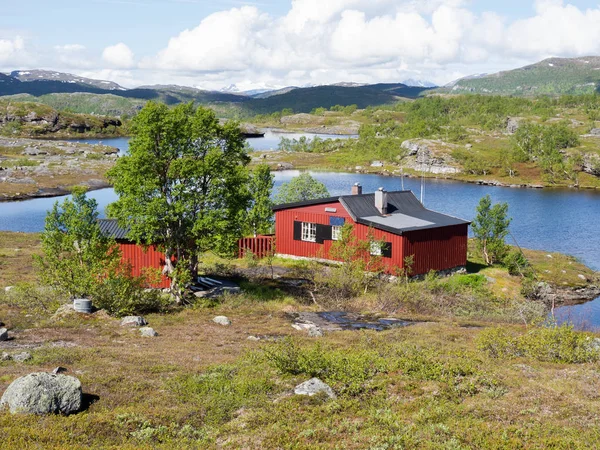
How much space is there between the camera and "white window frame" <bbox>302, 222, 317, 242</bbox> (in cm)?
3847

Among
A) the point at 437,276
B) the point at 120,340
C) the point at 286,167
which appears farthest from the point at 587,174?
the point at 120,340

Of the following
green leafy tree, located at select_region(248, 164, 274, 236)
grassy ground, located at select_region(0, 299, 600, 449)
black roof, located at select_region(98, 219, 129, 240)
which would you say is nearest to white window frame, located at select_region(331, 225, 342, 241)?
green leafy tree, located at select_region(248, 164, 274, 236)

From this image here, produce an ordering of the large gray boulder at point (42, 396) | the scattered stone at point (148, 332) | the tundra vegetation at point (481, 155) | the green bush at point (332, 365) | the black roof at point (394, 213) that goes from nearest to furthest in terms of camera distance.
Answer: the large gray boulder at point (42, 396) < the green bush at point (332, 365) < the scattered stone at point (148, 332) < the black roof at point (394, 213) < the tundra vegetation at point (481, 155)

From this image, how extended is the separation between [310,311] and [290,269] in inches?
387

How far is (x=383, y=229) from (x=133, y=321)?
17636 mm

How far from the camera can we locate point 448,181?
110m

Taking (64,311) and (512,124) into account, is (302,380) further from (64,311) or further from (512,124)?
(512,124)

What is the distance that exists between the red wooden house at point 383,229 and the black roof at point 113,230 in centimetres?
1281

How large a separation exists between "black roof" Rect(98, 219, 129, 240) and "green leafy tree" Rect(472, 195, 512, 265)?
990 inches

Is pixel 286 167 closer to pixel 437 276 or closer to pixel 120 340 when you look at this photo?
pixel 437 276

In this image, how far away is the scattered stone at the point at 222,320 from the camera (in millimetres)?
23047

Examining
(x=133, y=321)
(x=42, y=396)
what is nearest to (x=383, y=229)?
(x=133, y=321)

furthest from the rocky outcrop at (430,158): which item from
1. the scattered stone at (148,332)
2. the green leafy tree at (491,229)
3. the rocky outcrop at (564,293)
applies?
the scattered stone at (148,332)

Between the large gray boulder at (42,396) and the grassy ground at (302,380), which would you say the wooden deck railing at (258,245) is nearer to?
the grassy ground at (302,380)
